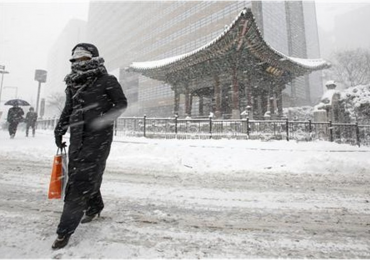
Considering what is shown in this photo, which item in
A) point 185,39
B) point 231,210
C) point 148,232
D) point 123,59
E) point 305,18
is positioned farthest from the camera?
point 123,59

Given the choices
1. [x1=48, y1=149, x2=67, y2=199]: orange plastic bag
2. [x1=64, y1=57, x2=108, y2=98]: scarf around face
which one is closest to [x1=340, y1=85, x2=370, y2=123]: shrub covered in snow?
[x1=64, y1=57, x2=108, y2=98]: scarf around face

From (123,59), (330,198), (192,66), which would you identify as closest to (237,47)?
(192,66)

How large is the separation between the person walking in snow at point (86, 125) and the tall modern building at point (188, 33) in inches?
849

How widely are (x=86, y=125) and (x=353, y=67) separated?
37704mm

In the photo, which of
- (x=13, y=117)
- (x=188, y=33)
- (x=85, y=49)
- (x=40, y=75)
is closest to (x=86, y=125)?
(x=85, y=49)

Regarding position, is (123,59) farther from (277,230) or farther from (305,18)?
(277,230)

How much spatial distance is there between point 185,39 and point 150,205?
29.9 m

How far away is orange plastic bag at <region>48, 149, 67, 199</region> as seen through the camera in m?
1.84

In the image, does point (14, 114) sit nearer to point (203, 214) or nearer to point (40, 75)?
point (203, 214)

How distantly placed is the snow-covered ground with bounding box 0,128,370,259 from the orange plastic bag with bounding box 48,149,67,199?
363 mm

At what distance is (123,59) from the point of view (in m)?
49.5

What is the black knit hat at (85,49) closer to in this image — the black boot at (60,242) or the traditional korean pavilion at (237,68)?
the black boot at (60,242)

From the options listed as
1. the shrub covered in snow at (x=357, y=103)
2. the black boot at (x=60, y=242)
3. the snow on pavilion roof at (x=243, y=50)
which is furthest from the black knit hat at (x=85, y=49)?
the shrub covered in snow at (x=357, y=103)

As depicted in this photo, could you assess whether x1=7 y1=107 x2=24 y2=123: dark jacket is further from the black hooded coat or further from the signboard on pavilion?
the signboard on pavilion
